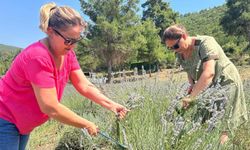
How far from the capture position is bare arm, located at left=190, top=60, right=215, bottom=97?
11.3 feet

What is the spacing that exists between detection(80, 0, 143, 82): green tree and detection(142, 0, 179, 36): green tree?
16916 mm

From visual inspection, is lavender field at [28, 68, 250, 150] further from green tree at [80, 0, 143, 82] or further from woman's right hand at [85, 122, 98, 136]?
green tree at [80, 0, 143, 82]

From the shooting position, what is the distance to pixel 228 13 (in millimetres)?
46938

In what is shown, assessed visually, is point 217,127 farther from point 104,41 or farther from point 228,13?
point 228,13

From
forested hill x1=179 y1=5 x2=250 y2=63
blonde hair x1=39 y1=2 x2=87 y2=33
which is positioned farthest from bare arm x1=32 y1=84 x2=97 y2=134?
forested hill x1=179 y1=5 x2=250 y2=63

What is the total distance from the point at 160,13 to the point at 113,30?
65.6ft

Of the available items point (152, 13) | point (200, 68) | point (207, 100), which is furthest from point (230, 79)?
point (152, 13)

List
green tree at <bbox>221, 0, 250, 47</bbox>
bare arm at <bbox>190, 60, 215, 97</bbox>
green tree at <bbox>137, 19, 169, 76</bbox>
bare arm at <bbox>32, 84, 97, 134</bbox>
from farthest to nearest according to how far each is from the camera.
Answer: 1. green tree at <bbox>221, 0, 250, 47</bbox>
2. green tree at <bbox>137, 19, 169, 76</bbox>
3. bare arm at <bbox>190, 60, 215, 97</bbox>
4. bare arm at <bbox>32, 84, 97, 134</bbox>

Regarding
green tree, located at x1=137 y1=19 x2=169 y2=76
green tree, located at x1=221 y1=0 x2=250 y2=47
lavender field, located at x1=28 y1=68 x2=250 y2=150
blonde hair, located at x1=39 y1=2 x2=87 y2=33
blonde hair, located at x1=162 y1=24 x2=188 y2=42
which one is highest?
green tree, located at x1=221 y1=0 x2=250 y2=47

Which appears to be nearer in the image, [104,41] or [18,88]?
[18,88]

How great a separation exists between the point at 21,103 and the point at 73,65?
494mm

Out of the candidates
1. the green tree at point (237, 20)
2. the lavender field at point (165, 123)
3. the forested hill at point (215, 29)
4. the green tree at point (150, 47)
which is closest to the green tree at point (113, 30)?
the green tree at point (150, 47)

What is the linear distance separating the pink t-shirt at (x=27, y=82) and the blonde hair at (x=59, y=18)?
5.4 inches

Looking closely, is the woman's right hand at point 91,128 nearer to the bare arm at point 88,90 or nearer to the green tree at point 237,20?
the bare arm at point 88,90
